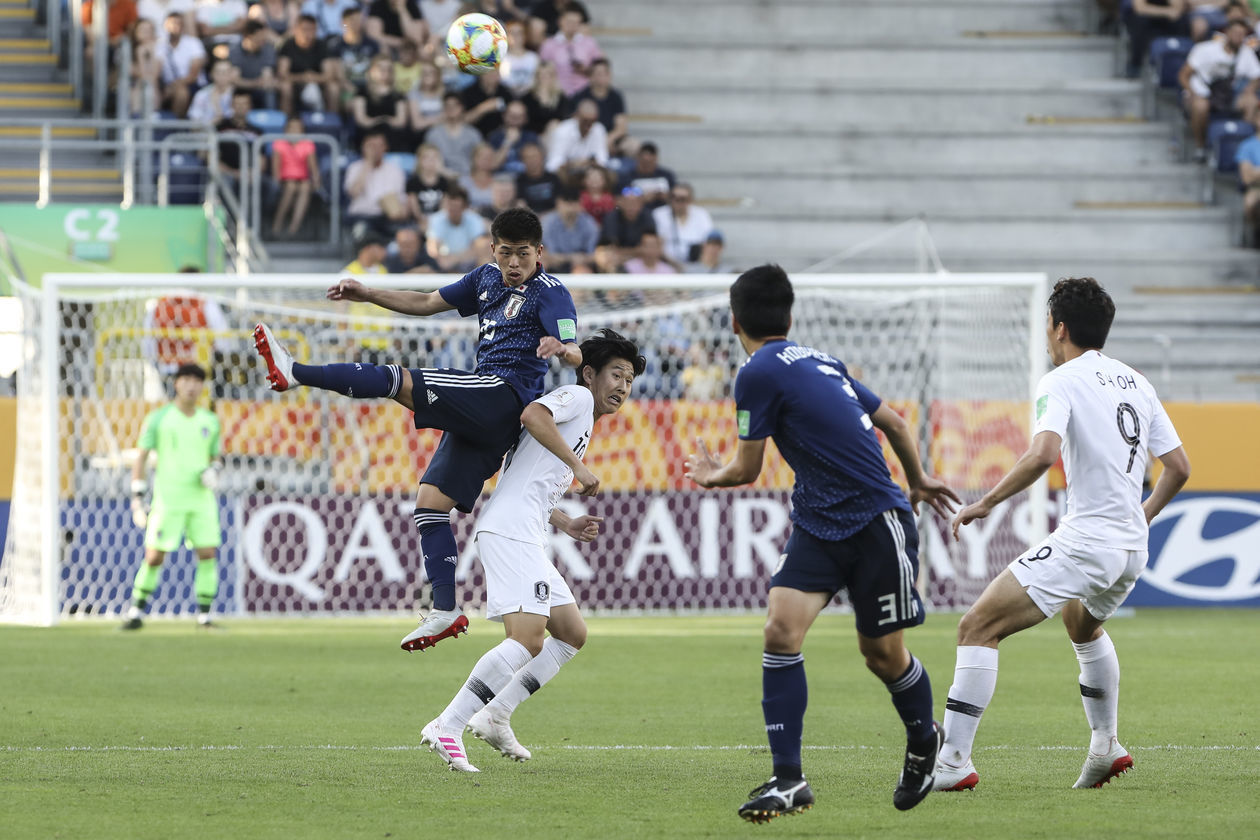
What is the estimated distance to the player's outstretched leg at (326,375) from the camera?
736cm

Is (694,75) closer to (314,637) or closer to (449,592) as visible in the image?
(314,637)

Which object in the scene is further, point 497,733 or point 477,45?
point 477,45

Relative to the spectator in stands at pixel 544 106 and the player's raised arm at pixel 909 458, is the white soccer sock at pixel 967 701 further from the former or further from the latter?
the spectator in stands at pixel 544 106

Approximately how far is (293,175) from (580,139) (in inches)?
129

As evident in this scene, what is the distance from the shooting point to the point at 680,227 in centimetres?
1936

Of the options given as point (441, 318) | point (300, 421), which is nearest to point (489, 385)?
point (300, 421)

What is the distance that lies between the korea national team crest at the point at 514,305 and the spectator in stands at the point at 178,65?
43.3 ft

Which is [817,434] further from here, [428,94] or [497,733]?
[428,94]

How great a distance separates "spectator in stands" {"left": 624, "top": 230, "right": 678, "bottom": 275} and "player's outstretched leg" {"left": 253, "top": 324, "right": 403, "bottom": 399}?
11.0 meters

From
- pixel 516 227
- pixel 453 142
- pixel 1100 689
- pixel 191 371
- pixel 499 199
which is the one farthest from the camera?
pixel 453 142

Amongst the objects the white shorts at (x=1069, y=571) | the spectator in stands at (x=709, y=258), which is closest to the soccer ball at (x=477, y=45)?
the white shorts at (x=1069, y=571)

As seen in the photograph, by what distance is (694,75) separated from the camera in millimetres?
23156

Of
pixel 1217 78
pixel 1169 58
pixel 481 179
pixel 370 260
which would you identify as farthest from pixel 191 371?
pixel 1169 58

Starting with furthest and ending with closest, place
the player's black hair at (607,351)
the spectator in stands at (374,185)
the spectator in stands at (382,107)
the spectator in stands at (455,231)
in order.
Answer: the spectator in stands at (382,107), the spectator in stands at (374,185), the spectator in stands at (455,231), the player's black hair at (607,351)
